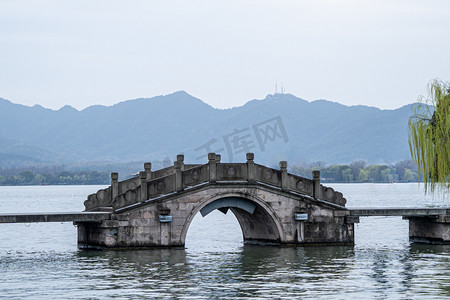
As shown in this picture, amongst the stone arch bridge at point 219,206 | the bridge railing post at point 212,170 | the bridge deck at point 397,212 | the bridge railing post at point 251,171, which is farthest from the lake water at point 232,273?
the bridge railing post at point 212,170

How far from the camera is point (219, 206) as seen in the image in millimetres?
39438

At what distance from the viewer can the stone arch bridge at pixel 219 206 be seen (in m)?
37.5

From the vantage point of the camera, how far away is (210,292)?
2677 centimetres

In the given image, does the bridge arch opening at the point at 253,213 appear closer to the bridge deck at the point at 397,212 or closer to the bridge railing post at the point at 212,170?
the bridge railing post at the point at 212,170

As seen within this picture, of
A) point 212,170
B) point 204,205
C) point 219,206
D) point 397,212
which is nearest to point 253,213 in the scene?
point 219,206

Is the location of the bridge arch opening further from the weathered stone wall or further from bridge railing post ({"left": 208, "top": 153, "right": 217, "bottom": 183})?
bridge railing post ({"left": 208, "top": 153, "right": 217, "bottom": 183})

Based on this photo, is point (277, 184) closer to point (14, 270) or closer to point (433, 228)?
point (433, 228)

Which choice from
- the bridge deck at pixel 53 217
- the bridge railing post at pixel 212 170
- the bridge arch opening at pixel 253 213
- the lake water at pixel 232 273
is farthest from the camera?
the bridge arch opening at pixel 253 213

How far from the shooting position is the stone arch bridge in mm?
37500

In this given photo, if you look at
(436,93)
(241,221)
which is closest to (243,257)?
(241,221)

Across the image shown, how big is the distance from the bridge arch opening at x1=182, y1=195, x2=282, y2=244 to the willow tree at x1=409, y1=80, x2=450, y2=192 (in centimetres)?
773

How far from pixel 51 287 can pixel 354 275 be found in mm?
10623

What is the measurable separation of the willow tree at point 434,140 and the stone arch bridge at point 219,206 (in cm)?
507

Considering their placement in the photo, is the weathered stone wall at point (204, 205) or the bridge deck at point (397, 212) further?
the bridge deck at point (397, 212)
